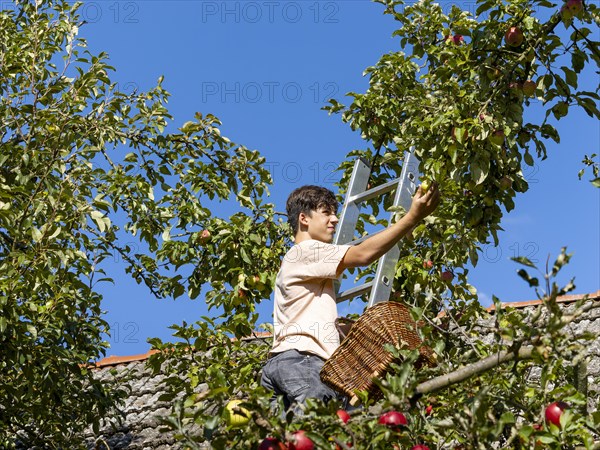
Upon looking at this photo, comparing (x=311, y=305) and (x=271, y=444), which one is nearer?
(x=271, y=444)

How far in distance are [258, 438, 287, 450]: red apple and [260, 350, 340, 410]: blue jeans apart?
0.84m

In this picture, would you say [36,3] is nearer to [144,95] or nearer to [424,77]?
[144,95]

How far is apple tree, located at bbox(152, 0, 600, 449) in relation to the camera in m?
2.63

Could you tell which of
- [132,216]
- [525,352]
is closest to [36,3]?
[132,216]

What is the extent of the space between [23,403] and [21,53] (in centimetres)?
261

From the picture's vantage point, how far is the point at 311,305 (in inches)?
146

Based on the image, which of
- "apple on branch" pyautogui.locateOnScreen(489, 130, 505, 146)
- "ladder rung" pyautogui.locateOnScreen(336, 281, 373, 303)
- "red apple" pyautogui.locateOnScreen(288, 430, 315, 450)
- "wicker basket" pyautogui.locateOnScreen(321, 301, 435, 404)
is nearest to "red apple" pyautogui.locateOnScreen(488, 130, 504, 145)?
"apple on branch" pyautogui.locateOnScreen(489, 130, 505, 146)

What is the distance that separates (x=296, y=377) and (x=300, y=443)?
0.96 m

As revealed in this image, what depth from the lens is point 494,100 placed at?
4.81 metres

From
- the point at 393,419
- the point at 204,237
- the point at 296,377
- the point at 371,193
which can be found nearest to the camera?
the point at 393,419

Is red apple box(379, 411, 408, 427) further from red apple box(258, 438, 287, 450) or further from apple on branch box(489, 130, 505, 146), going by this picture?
apple on branch box(489, 130, 505, 146)

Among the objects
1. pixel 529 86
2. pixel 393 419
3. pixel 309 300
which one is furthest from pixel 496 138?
pixel 393 419

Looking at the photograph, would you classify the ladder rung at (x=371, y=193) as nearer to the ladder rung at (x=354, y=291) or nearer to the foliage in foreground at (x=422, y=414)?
the ladder rung at (x=354, y=291)

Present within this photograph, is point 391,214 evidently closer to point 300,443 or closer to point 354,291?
point 354,291
